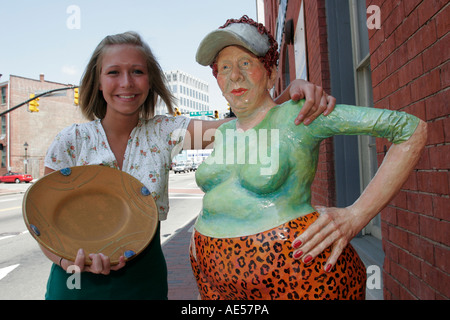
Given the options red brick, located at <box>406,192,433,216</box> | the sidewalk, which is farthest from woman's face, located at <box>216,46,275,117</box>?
the sidewalk

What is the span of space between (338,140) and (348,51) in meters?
0.93

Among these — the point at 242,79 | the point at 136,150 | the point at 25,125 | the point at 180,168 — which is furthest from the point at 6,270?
the point at 180,168

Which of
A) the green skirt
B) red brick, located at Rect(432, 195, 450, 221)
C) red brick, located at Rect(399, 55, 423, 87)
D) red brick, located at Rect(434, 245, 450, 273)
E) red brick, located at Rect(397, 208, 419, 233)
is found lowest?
the green skirt

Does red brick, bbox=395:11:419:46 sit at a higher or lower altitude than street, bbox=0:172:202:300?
higher

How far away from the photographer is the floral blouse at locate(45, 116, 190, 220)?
1.83 metres

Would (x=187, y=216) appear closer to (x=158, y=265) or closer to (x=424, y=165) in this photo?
(x=158, y=265)

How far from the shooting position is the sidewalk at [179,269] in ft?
12.6

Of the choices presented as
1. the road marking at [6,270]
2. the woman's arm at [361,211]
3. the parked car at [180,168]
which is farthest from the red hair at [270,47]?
the parked car at [180,168]

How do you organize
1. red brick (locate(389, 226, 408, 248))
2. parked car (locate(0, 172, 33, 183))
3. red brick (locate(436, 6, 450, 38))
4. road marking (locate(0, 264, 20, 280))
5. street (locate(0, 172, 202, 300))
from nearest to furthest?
red brick (locate(436, 6, 450, 38)) → red brick (locate(389, 226, 408, 248)) → street (locate(0, 172, 202, 300)) → road marking (locate(0, 264, 20, 280)) → parked car (locate(0, 172, 33, 183))

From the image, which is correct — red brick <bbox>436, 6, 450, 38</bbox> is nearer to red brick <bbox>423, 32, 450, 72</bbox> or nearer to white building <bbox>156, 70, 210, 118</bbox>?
red brick <bbox>423, 32, 450, 72</bbox>

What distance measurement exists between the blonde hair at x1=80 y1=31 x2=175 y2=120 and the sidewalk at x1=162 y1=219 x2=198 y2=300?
7.72 ft

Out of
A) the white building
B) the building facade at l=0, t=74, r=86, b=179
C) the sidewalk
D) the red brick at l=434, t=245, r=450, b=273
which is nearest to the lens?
the red brick at l=434, t=245, r=450, b=273

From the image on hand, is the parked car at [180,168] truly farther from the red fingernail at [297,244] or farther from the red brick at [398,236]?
the red fingernail at [297,244]

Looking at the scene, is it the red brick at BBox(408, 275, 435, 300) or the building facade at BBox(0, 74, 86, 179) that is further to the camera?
the building facade at BBox(0, 74, 86, 179)
